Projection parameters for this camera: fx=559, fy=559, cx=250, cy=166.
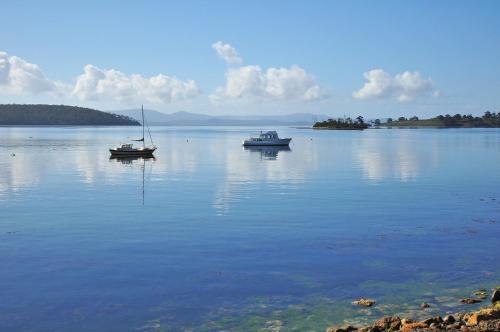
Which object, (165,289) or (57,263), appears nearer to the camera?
(165,289)

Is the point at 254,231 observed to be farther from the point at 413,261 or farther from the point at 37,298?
the point at 37,298

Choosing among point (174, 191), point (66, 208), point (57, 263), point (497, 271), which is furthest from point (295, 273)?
point (174, 191)

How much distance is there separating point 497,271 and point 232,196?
1165 inches

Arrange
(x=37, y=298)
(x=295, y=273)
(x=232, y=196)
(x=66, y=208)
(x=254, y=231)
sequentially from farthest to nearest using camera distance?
1. (x=232, y=196)
2. (x=66, y=208)
3. (x=254, y=231)
4. (x=295, y=273)
5. (x=37, y=298)

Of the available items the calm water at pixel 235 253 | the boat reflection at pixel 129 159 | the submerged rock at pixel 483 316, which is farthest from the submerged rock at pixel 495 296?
the boat reflection at pixel 129 159

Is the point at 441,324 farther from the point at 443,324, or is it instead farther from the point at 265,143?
the point at 265,143

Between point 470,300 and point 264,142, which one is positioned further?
point 264,142

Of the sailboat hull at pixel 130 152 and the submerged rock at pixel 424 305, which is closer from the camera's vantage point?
the submerged rock at pixel 424 305

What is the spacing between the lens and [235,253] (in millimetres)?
29906

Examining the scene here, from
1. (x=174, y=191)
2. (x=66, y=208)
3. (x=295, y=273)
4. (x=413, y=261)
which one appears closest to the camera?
(x=295, y=273)

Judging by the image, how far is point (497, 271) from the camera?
87.4ft

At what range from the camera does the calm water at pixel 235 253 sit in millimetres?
21047

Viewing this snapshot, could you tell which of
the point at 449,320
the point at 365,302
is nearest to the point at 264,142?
the point at 365,302

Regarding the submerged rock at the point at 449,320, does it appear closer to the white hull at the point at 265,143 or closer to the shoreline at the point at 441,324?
the shoreline at the point at 441,324
